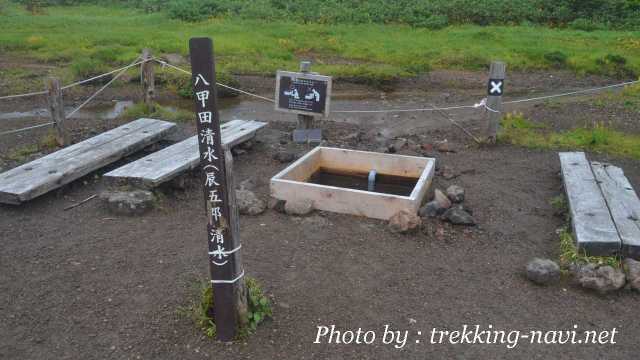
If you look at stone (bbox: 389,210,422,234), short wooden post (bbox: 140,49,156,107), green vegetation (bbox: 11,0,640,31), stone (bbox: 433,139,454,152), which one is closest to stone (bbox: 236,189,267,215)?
stone (bbox: 389,210,422,234)

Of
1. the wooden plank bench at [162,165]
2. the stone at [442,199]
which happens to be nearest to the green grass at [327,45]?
the wooden plank bench at [162,165]

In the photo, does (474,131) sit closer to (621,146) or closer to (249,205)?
(621,146)

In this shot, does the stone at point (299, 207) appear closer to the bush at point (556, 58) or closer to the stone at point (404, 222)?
the stone at point (404, 222)

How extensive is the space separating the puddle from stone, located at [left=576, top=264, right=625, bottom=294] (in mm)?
2783

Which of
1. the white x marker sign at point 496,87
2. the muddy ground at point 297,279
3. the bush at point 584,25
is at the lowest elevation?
the muddy ground at point 297,279

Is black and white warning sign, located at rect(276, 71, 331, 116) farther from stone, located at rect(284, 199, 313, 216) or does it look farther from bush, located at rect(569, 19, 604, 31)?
bush, located at rect(569, 19, 604, 31)

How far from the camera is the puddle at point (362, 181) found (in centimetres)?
764

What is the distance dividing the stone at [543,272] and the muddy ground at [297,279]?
0.08m

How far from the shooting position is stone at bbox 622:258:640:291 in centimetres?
501

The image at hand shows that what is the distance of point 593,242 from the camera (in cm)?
527

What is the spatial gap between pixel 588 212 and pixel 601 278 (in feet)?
3.57

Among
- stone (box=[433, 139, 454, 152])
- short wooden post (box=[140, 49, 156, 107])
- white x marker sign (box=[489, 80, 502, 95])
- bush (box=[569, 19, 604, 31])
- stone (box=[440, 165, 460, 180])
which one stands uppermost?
bush (box=[569, 19, 604, 31])

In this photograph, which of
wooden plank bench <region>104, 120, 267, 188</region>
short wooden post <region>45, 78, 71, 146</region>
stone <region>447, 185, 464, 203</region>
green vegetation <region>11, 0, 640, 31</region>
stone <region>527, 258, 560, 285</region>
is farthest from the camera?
green vegetation <region>11, 0, 640, 31</region>

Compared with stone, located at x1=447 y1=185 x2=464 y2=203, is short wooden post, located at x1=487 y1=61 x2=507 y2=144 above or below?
above
